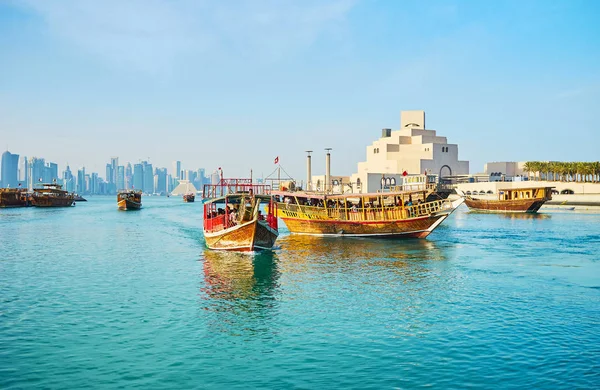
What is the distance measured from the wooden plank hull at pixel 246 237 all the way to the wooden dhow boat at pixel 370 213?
37.0 ft

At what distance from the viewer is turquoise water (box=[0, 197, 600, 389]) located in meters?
12.6

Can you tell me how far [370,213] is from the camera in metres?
43.2

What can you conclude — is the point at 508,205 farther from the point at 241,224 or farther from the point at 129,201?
the point at 129,201

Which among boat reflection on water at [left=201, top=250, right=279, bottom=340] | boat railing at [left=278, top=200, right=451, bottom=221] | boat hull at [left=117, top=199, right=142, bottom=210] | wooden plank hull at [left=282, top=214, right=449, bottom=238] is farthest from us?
boat hull at [left=117, top=199, right=142, bottom=210]

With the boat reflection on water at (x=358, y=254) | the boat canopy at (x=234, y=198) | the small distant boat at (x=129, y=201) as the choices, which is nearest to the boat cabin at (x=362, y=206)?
the boat reflection on water at (x=358, y=254)

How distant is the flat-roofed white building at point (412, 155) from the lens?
12000 centimetres

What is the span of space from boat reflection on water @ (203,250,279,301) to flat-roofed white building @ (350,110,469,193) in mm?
82196

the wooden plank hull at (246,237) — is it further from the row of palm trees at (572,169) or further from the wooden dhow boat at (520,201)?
the row of palm trees at (572,169)

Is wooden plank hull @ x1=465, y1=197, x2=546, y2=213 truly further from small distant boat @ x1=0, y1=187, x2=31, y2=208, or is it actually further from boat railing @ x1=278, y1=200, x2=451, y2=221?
small distant boat @ x1=0, y1=187, x2=31, y2=208

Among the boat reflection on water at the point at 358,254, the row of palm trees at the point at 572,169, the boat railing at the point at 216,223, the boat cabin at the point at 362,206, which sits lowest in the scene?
the boat reflection on water at the point at 358,254

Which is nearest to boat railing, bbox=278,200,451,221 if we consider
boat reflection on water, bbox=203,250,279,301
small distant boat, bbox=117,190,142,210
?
boat reflection on water, bbox=203,250,279,301

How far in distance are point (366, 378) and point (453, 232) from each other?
136 ft

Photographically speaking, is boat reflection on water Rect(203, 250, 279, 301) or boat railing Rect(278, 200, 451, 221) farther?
boat railing Rect(278, 200, 451, 221)

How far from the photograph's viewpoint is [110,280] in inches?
976
